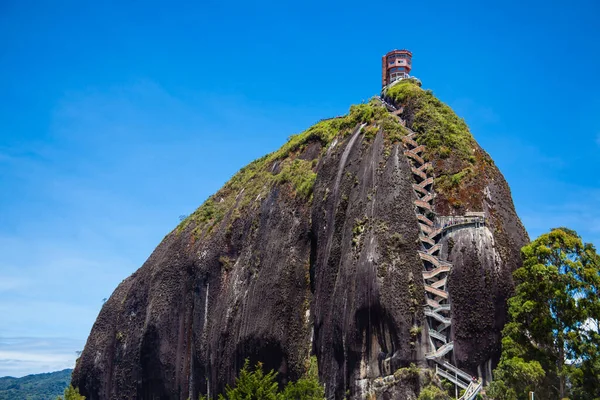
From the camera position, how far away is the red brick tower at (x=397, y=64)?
70.8 m

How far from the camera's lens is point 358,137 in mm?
49375

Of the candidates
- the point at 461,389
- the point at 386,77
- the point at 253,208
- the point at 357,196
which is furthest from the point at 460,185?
the point at 386,77

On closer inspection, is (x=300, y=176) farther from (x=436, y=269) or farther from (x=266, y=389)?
(x=266, y=389)

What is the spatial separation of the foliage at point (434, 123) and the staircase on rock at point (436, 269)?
158 cm

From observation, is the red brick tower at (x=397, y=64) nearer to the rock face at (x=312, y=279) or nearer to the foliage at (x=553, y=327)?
the rock face at (x=312, y=279)

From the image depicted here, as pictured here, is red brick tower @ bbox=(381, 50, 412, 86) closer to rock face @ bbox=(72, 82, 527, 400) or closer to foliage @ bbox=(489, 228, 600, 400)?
rock face @ bbox=(72, 82, 527, 400)

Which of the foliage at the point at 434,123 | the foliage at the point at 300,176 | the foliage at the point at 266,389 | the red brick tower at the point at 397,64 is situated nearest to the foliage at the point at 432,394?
the foliage at the point at 266,389

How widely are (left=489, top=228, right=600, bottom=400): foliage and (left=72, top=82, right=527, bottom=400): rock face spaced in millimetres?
2609

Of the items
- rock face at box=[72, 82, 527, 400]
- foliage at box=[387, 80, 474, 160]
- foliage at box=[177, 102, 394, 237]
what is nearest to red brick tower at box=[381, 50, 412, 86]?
foliage at box=[177, 102, 394, 237]

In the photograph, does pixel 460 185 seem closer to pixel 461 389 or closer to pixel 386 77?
pixel 461 389

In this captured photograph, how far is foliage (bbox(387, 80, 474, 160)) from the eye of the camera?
45.7 m

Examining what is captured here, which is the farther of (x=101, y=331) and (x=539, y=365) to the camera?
(x=101, y=331)

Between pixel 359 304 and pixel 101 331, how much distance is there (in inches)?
1689

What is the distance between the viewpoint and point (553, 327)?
34.7m
